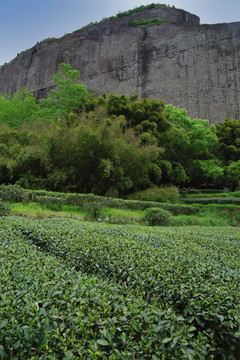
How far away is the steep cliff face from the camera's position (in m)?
31.1

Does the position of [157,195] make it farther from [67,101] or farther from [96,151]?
[67,101]

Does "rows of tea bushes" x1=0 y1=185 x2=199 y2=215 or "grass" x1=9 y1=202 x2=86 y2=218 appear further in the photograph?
"rows of tea bushes" x1=0 y1=185 x2=199 y2=215

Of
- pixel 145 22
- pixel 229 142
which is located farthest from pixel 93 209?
pixel 145 22

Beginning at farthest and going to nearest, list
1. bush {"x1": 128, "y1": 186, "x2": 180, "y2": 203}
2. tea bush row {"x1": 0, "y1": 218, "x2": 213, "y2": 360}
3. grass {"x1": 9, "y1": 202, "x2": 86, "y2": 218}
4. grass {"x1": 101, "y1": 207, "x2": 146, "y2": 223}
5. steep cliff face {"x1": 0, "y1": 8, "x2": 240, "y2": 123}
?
steep cliff face {"x1": 0, "y1": 8, "x2": 240, "y2": 123} < bush {"x1": 128, "y1": 186, "x2": 180, "y2": 203} < grass {"x1": 101, "y1": 207, "x2": 146, "y2": 223} < grass {"x1": 9, "y1": 202, "x2": 86, "y2": 218} < tea bush row {"x1": 0, "y1": 218, "x2": 213, "y2": 360}

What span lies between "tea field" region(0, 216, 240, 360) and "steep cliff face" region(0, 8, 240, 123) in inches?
1212

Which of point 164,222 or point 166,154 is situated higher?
point 166,154

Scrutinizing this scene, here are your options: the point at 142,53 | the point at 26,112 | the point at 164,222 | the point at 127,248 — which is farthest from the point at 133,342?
the point at 142,53

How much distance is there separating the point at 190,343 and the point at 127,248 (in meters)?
1.55

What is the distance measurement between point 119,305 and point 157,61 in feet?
126

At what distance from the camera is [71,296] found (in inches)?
66.0

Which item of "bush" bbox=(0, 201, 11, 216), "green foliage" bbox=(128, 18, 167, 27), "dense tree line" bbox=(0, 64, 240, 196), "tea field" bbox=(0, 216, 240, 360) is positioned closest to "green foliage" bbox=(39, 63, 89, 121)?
"dense tree line" bbox=(0, 64, 240, 196)

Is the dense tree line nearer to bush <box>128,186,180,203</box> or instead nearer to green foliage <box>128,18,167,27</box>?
bush <box>128,186,180,203</box>

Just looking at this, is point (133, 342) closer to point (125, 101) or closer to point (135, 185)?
point (135, 185)

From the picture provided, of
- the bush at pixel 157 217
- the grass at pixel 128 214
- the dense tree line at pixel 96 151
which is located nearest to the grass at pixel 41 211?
the grass at pixel 128 214
